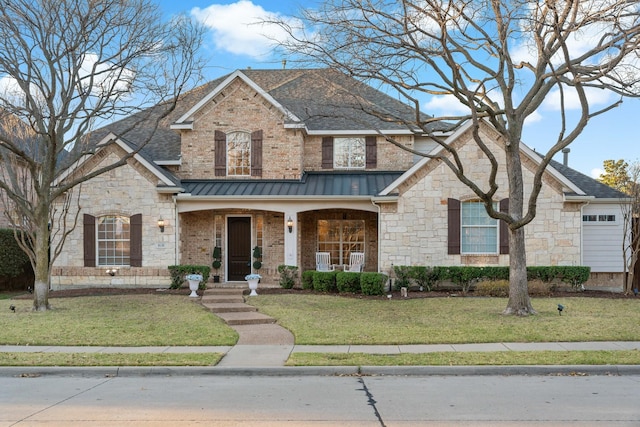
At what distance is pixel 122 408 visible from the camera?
686 centimetres

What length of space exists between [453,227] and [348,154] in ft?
18.2

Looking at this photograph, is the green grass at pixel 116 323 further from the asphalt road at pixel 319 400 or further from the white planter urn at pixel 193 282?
the asphalt road at pixel 319 400

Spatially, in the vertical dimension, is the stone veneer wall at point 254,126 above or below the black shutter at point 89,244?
above

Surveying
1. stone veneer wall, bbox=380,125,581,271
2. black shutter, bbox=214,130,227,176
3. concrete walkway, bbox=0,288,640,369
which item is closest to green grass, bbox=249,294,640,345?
concrete walkway, bbox=0,288,640,369

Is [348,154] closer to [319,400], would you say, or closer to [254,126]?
[254,126]

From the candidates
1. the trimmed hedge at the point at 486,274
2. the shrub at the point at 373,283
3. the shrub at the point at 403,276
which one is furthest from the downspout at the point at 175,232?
the trimmed hedge at the point at 486,274

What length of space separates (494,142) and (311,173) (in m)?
6.87

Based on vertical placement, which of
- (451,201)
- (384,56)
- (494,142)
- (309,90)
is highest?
(309,90)

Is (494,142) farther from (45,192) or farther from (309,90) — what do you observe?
(45,192)

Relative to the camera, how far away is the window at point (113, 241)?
67.4 ft

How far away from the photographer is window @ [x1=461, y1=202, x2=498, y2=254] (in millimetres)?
19141

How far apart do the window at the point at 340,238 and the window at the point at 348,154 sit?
227 centimetres

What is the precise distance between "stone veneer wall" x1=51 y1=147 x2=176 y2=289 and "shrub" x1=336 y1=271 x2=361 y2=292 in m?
5.80

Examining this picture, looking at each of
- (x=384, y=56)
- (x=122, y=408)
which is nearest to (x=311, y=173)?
(x=384, y=56)
